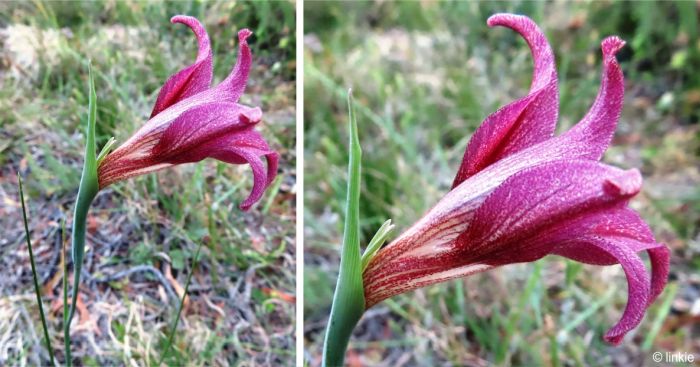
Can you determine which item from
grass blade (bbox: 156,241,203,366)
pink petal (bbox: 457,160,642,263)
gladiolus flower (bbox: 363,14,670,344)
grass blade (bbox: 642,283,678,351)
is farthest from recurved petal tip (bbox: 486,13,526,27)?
grass blade (bbox: 642,283,678,351)

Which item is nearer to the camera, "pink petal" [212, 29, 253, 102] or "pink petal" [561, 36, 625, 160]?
"pink petal" [561, 36, 625, 160]

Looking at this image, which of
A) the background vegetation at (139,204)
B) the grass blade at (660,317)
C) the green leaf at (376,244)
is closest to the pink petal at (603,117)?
the green leaf at (376,244)

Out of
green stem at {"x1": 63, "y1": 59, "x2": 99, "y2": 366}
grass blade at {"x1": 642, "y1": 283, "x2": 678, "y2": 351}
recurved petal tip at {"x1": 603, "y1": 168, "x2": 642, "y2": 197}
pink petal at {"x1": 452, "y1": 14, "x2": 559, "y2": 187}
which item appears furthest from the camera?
grass blade at {"x1": 642, "y1": 283, "x2": 678, "y2": 351}

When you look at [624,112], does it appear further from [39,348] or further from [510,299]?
[39,348]

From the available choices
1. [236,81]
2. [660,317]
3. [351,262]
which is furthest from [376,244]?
[660,317]

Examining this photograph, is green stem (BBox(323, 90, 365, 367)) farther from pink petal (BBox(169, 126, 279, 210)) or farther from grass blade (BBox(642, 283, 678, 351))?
grass blade (BBox(642, 283, 678, 351))

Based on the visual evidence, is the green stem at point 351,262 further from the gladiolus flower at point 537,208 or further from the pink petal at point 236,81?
the pink petal at point 236,81
